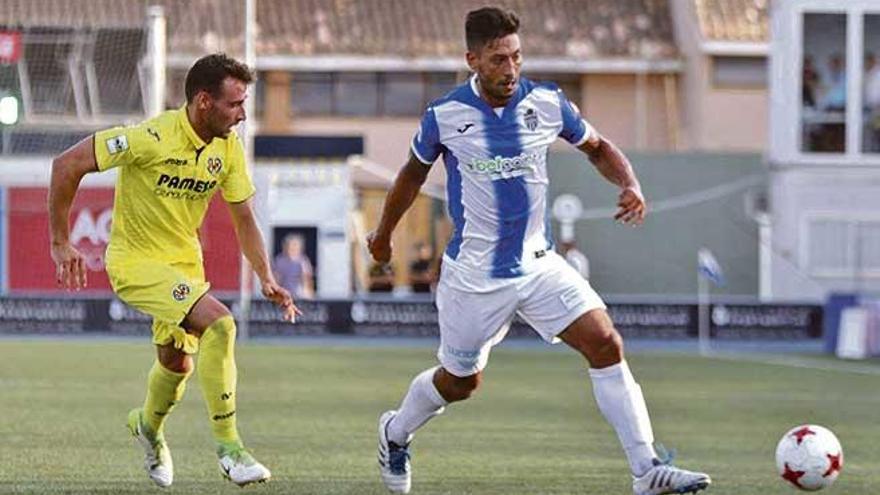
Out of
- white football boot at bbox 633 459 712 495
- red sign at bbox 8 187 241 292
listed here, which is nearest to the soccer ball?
white football boot at bbox 633 459 712 495

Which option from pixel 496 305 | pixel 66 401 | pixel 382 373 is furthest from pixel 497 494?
pixel 382 373

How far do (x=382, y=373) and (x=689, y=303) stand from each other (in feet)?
33.8

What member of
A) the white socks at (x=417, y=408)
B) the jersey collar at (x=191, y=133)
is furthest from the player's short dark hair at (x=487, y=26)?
the white socks at (x=417, y=408)

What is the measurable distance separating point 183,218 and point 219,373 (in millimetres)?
800

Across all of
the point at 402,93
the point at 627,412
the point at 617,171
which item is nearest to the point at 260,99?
the point at 402,93

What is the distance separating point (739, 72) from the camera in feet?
154

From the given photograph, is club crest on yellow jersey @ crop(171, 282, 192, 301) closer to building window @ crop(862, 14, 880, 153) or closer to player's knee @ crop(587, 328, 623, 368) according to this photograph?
player's knee @ crop(587, 328, 623, 368)

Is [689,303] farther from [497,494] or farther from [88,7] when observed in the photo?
[497,494]

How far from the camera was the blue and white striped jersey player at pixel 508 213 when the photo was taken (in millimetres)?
9938

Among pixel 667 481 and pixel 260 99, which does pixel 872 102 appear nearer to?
pixel 260 99

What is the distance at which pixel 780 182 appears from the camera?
37688mm

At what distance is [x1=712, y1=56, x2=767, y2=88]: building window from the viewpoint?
4688cm

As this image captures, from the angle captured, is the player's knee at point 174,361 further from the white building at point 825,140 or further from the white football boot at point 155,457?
the white building at point 825,140

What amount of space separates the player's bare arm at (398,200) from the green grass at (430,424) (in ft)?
4.18
